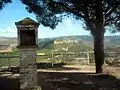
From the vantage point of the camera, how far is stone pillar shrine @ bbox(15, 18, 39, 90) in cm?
1079

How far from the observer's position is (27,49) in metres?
10.8

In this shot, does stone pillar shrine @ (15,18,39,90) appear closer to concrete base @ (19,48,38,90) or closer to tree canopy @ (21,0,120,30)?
concrete base @ (19,48,38,90)

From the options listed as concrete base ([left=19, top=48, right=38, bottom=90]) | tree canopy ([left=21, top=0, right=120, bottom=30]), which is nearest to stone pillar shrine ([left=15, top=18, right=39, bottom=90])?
concrete base ([left=19, top=48, right=38, bottom=90])

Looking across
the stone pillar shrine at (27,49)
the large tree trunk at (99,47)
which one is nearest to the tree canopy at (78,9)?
the large tree trunk at (99,47)

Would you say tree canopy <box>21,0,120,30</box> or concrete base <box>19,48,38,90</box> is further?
tree canopy <box>21,0,120,30</box>

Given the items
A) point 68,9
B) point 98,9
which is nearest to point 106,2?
point 98,9

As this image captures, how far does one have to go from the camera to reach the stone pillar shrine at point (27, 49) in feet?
35.4

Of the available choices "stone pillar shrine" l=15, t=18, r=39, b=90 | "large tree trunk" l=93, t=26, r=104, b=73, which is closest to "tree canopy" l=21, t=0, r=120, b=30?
Result: "large tree trunk" l=93, t=26, r=104, b=73

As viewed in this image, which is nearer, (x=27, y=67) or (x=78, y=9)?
(x=27, y=67)

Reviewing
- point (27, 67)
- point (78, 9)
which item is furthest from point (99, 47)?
point (27, 67)

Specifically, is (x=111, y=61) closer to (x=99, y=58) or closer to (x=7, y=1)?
(x=99, y=58)

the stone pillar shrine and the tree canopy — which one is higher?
the tree canopy

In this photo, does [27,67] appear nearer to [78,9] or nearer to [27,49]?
[27,49]

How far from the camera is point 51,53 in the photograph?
2794 cm
